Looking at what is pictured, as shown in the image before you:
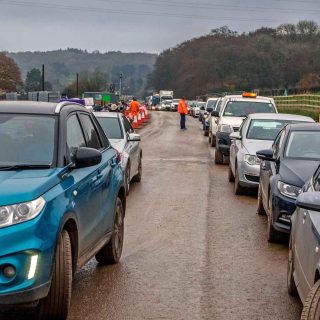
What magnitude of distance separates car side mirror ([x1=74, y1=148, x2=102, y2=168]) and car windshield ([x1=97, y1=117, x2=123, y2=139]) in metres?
7.55

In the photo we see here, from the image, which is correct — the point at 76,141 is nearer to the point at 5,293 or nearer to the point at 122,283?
the point at 122,283

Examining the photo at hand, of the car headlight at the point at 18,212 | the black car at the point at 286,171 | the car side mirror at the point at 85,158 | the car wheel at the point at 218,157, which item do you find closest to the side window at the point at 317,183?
the car side mirror at the point at 85,158

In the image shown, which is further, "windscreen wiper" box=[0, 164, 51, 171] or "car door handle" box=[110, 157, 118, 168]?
"car door handle" box=[110, 157, 118, 168]

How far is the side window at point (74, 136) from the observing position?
5.86 m

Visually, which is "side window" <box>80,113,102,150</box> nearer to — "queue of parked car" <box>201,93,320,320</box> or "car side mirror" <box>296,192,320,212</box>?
"queue of parked car" <box>201,93,320,320</box>

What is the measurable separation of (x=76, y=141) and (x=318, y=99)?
33353 mm

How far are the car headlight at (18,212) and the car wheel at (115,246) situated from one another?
250cm

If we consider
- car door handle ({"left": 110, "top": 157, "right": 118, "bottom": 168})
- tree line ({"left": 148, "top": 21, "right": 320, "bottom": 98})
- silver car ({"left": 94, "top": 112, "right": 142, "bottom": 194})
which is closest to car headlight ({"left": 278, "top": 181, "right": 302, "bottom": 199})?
car door handle ({"left": 110, "top": 157, "right": 118, "bottom": 168})

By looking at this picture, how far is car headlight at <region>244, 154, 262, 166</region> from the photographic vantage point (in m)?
12.3

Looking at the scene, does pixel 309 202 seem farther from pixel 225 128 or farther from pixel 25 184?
pixel 225 128

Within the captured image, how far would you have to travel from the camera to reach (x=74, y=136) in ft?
20.1

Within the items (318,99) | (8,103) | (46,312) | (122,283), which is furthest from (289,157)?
(318,99)

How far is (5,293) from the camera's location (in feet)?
14.7

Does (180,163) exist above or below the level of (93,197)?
below
